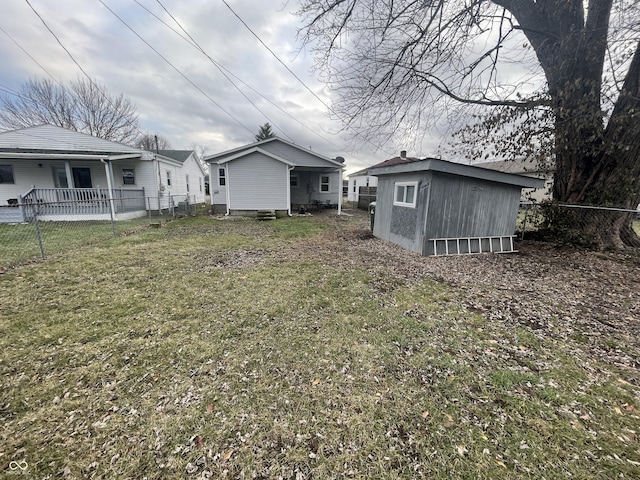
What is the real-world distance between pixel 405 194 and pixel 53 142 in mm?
17704

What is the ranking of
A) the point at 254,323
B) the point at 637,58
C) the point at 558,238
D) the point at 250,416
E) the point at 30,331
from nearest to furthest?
the point at 250,416, the point at 30,331, the point at 254,323, the point at 637,58, the point at 558,238

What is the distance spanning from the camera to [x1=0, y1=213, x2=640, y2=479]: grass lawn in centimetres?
174

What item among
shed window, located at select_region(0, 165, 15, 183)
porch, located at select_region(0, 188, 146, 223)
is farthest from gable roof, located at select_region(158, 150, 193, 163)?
shed window, located at select_region(0, 165, 15, 183)

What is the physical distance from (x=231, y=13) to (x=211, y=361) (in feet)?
32.6

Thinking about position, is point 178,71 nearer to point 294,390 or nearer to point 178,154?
point 178,154

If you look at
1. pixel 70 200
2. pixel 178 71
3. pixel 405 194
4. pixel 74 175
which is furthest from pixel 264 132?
pixel 405 194

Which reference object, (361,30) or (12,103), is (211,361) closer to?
(361,30)

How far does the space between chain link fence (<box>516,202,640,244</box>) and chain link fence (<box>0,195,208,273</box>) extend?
43.4 ft

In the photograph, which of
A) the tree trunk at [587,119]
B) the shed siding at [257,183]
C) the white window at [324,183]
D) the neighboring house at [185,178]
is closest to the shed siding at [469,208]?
the tree trunk at [587,119]

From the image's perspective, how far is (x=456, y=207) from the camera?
22.0 feet

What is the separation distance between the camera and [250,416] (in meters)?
2.07

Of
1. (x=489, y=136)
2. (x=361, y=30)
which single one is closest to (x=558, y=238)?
(x=489, y=136)

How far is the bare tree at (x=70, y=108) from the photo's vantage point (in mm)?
20328

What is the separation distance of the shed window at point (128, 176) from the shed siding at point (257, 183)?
5.79m
